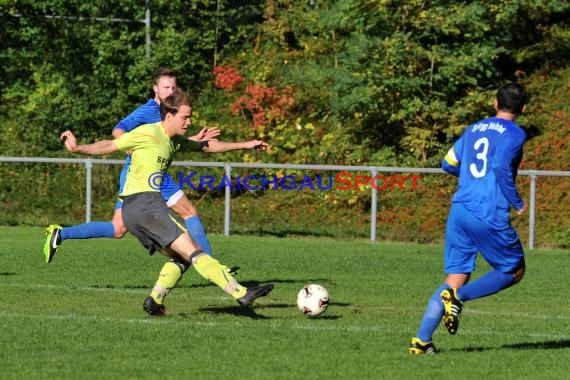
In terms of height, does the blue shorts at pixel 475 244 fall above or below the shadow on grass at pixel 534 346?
above

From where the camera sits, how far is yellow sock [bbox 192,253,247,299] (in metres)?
9.46

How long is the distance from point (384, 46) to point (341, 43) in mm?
2660

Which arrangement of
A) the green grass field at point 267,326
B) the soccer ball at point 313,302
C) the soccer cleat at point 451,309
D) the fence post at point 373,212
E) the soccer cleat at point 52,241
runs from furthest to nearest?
the fence post at point 373,212 < the soccer cleat at point 52,241 < the soccer ball at point 313,302 < the soccer cleat at point 451,309 < the green grass field at point 267,326

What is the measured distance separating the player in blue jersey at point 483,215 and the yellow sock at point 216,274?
1.82 m

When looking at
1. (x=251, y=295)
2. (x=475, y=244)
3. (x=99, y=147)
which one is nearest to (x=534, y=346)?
(x=475, y=244)

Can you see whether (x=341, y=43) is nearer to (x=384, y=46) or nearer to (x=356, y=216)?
(x=384, y=46)

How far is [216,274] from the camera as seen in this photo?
Result: 9.46 m

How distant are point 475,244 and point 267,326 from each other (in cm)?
203

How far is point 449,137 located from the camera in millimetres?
22672

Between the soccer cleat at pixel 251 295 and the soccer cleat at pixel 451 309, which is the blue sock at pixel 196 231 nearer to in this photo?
the soccer cleat at pixel 251 295

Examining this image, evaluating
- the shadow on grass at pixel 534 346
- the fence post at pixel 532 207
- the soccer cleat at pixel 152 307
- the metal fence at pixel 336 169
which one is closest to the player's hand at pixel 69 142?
the soccer cleat at pixel 152 307

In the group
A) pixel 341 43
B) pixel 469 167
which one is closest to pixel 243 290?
pixel 469 167

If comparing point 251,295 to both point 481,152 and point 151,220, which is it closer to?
point 151,220

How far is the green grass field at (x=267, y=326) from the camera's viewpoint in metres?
7.58
